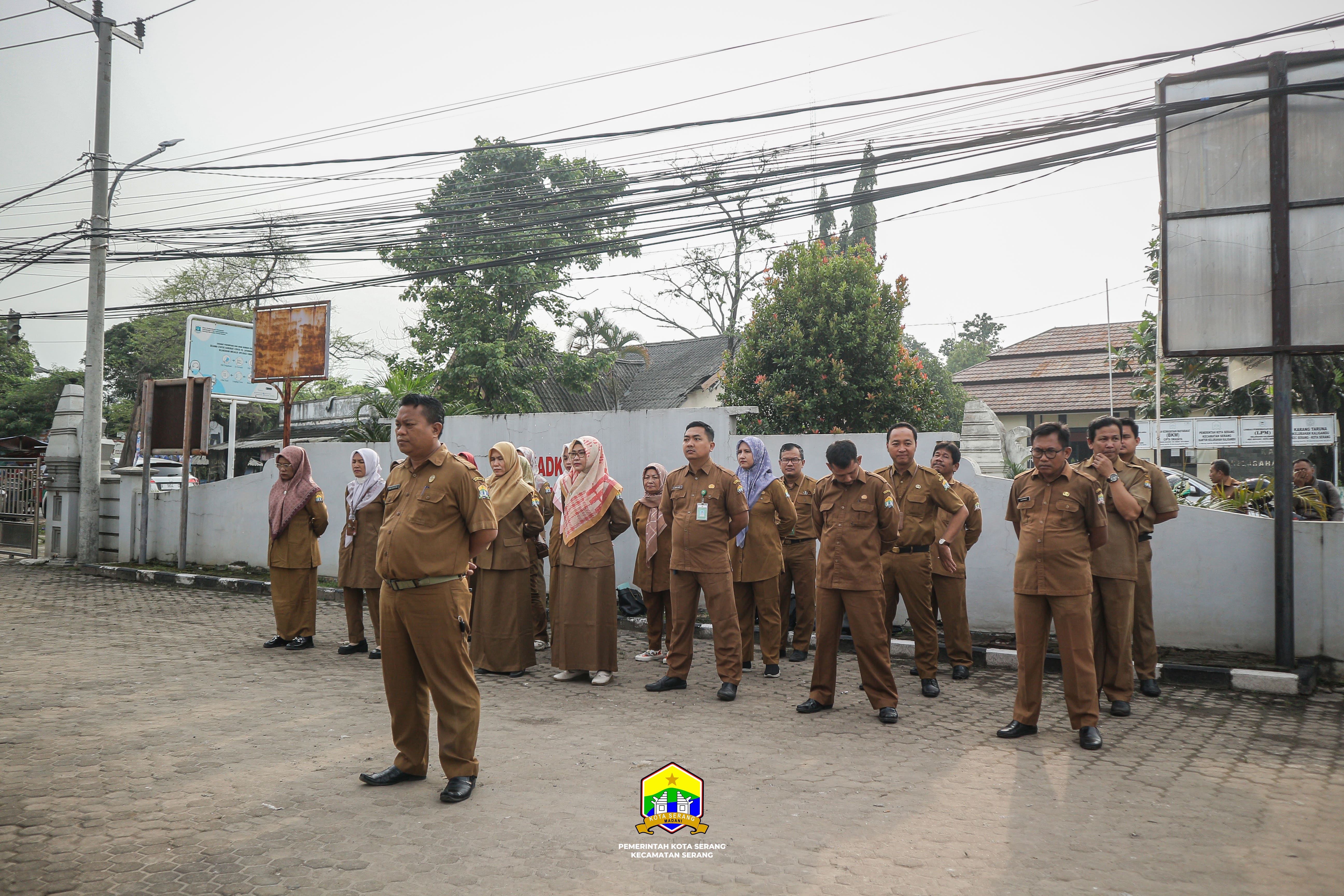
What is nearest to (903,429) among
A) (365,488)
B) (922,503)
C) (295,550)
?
(922,503)

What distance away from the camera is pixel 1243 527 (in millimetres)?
7379

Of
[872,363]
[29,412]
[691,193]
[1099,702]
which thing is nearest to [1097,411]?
[872,363]

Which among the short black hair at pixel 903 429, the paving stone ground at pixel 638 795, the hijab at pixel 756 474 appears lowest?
the paving stone ground at pixel 638 795

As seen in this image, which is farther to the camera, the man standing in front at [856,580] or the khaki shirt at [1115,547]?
the khaki shirt at [1115,547]

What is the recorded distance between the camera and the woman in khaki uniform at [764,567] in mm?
7109

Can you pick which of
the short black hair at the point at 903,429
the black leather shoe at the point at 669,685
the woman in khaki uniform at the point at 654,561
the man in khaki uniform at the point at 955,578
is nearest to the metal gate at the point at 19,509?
the woman in khaki uniform at the point at 654,561

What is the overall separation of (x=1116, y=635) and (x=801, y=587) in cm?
257

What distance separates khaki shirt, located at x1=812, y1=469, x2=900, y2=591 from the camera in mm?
5797

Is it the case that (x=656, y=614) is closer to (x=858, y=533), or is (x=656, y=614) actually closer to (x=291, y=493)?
(x=858, y=533)

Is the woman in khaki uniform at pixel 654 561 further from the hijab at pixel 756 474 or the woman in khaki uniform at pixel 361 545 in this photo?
the woman in khaki uniform at pixel 361 545

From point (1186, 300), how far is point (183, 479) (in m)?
13.0

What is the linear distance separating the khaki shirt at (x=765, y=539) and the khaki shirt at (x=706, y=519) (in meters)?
0.56

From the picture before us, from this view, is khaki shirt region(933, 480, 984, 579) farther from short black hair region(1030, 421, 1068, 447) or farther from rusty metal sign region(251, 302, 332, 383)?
rusty metal sign region(251, 302, 332, 383)

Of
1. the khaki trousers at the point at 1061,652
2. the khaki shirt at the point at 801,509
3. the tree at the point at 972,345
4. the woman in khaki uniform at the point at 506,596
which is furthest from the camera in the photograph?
the tree at the point at 972,345
